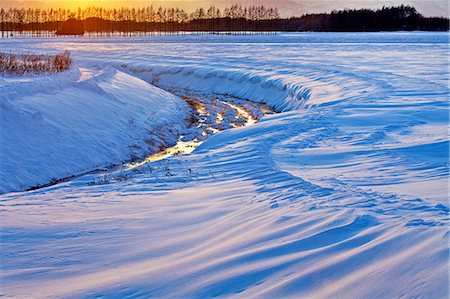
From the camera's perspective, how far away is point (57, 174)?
1069 centimetres

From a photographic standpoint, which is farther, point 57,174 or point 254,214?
point 57,174

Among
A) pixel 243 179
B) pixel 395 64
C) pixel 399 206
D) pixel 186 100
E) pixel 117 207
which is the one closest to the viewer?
pixel 399 206

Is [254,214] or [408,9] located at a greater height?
[408,9]

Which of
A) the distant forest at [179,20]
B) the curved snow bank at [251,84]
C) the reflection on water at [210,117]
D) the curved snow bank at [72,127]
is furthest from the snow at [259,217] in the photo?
the distant forest at [179,20]

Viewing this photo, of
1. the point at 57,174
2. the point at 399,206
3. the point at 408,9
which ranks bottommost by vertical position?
the point at 57,174

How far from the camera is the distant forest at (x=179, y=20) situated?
3907 inches

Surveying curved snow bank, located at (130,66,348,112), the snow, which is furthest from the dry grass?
the snow

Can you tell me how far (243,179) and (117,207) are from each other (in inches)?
76.5

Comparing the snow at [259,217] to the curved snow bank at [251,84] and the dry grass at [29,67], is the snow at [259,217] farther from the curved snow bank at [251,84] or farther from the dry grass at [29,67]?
the dry grass at [29,67]

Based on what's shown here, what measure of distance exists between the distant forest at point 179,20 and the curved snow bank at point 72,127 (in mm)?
87176

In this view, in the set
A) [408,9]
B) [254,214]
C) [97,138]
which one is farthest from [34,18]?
[254,214]

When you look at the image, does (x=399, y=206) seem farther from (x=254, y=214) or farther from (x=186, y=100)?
(x=186, y=100)

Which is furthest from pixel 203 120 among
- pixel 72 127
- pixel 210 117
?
pixel 72 127

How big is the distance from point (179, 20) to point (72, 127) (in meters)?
118
